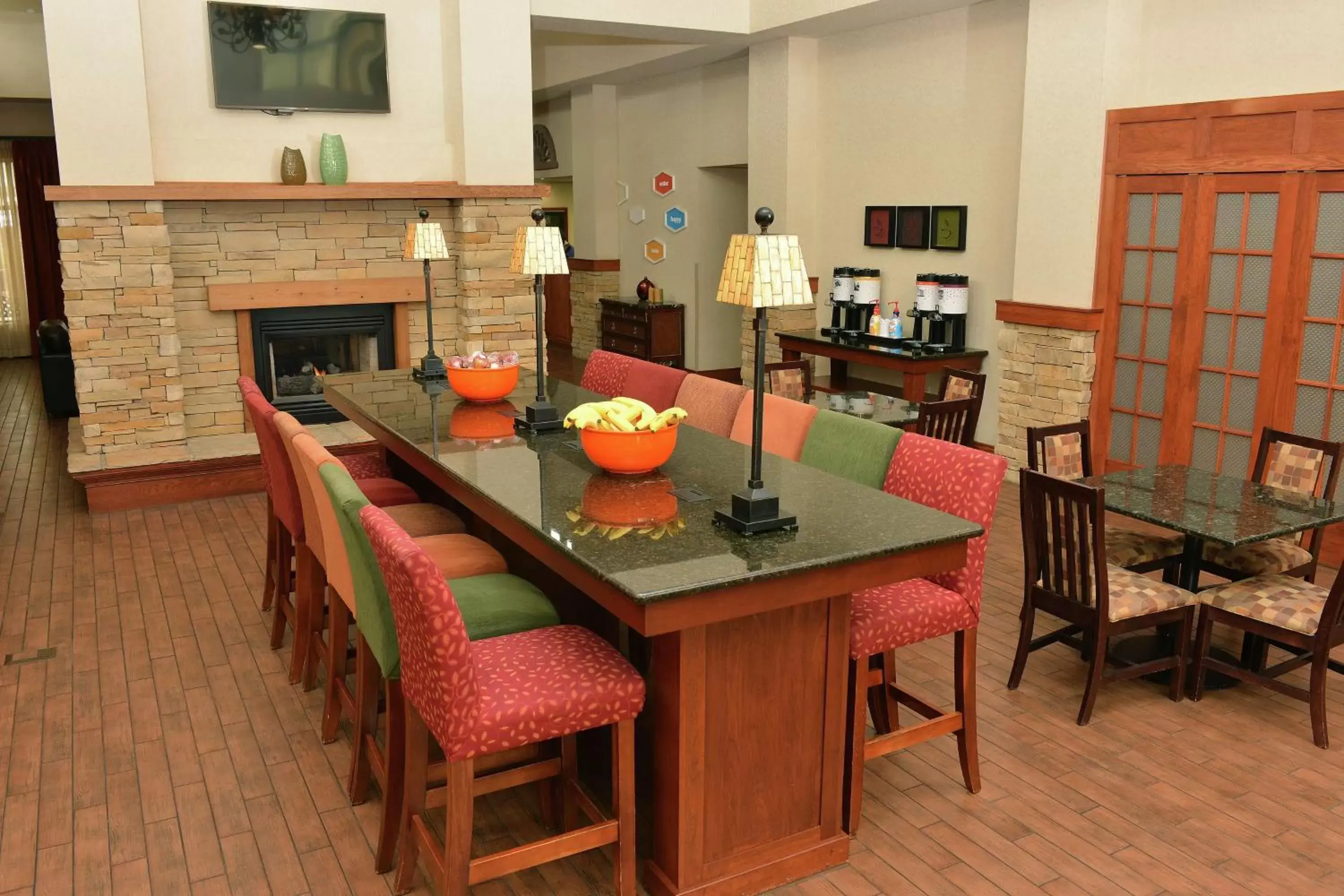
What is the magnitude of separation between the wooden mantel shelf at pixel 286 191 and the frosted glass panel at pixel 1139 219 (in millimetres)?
3618

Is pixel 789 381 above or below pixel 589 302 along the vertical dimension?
below

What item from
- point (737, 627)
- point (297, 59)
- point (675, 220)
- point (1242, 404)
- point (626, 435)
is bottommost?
point (737, 627)

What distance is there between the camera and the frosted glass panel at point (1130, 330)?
Answer: 19.5 ft

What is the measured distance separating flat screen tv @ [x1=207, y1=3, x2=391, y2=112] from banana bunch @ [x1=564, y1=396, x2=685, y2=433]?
459cm

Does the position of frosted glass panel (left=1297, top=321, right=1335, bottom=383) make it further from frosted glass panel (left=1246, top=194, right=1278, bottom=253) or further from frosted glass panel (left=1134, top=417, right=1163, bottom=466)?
frosted glass panel (left=1134, top=417, right=1163, bottom=466)

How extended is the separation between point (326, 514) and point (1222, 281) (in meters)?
4.66

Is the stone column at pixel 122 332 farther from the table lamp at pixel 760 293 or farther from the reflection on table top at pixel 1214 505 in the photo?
the reflection on table top at pixel 1214 505

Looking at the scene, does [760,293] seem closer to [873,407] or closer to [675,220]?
[873,407]

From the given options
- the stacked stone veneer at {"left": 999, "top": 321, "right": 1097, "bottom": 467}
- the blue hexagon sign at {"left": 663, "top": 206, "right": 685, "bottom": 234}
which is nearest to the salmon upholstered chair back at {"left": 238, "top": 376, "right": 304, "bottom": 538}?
the stacked stone veneer at {"left": 999, "top": 321, "right": 1097, "bottom": 467}

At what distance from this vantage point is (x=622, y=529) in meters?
2.63

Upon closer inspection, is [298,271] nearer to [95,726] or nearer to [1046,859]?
[95,726]

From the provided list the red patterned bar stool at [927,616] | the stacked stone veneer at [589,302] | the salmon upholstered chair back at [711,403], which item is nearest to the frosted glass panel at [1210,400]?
the salmon upholstered chair back at [711,403]

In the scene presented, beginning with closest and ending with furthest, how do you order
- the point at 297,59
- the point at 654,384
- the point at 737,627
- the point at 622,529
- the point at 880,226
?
1. the point at 737,627
2. the point at 622,529
3. the point at 654,384
4. the point at 297,59
5. the point at 880,226

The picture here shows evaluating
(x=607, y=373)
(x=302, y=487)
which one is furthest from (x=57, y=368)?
(x=302, y=487)
